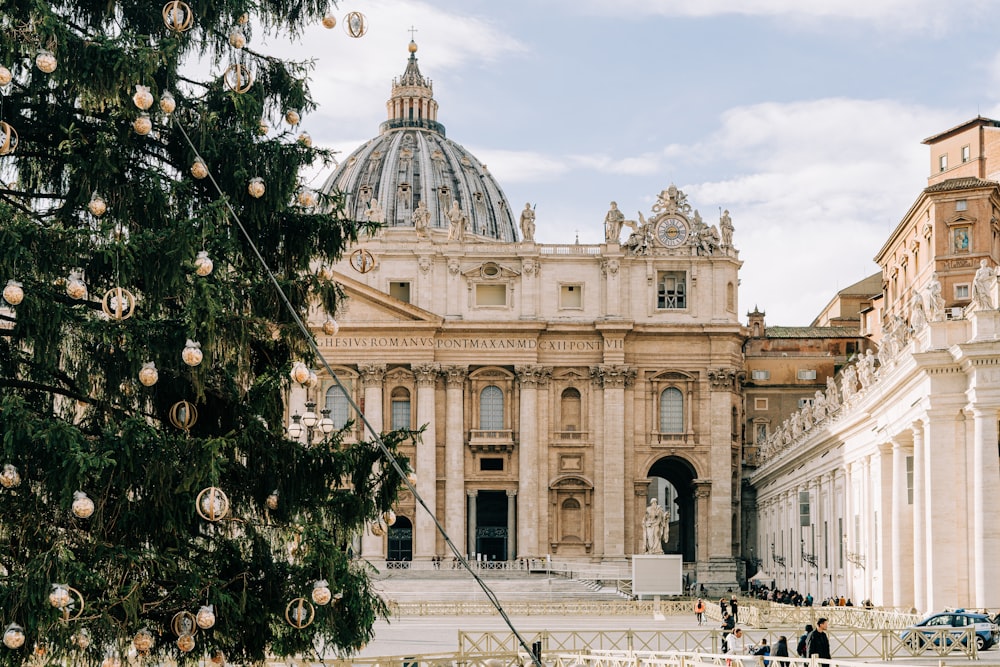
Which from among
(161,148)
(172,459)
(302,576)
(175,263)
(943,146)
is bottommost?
(302,576)

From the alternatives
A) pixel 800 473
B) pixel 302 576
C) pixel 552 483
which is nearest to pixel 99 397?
pixel 302 576

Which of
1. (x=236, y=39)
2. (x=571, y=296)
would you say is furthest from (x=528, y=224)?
(x=236, y=39)

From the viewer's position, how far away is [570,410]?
8250 cm

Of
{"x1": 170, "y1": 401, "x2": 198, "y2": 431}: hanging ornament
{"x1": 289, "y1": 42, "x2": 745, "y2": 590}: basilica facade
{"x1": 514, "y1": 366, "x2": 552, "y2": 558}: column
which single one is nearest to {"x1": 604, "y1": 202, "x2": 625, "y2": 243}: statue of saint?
{"x1": 289, "y1": 42, "x2": 745, "y2": 590}: basilica facade

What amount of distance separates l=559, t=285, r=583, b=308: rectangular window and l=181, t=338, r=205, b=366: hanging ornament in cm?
6580

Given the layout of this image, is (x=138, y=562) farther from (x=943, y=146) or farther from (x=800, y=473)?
(x=943, y=146)

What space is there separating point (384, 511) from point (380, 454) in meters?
0.73

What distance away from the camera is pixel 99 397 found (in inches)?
677

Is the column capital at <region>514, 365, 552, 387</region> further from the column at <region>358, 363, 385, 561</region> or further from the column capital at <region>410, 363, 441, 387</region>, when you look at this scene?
the column at <region>358, 363, 385, 561</region>

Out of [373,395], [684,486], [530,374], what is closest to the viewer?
[373,395]

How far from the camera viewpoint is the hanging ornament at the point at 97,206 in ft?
56.2

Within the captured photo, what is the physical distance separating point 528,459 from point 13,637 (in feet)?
216

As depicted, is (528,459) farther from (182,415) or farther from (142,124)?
(142,124)

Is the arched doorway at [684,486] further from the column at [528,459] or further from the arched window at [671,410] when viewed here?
the column at [528,459]
